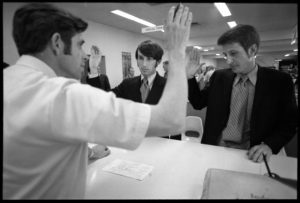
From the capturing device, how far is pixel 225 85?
1429 mm

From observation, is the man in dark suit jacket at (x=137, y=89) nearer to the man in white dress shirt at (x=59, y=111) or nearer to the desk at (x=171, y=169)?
the desk at (x=171, y=169)

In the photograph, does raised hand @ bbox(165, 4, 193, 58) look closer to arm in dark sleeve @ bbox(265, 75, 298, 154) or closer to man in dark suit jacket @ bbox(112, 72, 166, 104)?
arm in dark sleeve @ bbox(265, 75, 298, 154)

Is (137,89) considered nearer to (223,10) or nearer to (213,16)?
(223,10)

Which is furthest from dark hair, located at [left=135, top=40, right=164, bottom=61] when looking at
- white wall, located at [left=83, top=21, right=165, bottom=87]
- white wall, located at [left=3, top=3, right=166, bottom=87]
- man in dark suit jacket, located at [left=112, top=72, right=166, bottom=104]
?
white wall, located at [left=83, top=21, right=165, bottom=87]

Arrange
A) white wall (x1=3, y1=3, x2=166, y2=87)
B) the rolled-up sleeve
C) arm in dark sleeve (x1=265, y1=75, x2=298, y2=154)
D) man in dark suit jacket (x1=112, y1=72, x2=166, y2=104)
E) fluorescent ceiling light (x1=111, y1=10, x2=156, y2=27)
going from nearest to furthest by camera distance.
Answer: the rolled-up sleeve, arm in dark sleeve (x1=265, y1=75, x2=298, y2=154), man in dark suit jacket (x1=112, y1=72, x2=166, y2=104), fluorescent ceiling light (x1=111, y1=10, x2=156, y2=27), white wall (x1=3, y1=3, x2=166, y2=87)

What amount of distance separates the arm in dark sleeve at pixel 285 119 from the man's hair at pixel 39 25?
119 cm

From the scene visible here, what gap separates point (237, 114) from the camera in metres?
1.35

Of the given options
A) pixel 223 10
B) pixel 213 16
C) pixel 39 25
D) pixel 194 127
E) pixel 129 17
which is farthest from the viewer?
pixel 129 17

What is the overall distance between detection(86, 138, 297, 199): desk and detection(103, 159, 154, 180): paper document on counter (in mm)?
24

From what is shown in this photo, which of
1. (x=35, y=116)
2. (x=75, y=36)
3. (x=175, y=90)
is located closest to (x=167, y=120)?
(x=175, y=90)

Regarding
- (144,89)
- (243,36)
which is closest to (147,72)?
(144,89)

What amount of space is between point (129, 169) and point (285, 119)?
3.26 ft

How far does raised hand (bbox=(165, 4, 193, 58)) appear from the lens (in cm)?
61

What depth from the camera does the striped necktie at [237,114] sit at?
4.40 ft
